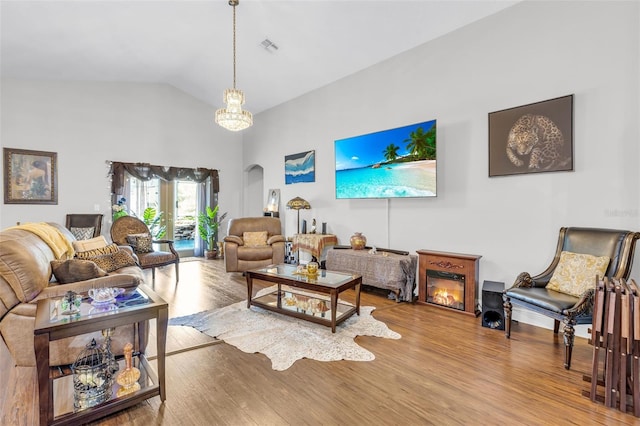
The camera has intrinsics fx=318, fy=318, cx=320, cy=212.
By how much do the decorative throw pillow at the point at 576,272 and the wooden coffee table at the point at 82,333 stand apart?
327 centimetres

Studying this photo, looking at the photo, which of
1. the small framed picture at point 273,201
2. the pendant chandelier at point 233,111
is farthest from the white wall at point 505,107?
the small framed picture at point 273,201

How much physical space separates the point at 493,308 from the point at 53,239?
4.58 metres

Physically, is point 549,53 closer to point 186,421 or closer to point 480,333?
point 480,333

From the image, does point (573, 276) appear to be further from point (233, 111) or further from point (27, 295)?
point (27, 295)

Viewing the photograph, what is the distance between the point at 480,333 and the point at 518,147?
2026mm

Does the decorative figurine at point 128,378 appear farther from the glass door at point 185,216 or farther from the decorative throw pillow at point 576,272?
the glass door at point 185,216

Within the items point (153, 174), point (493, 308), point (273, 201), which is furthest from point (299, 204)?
point (493, 308)

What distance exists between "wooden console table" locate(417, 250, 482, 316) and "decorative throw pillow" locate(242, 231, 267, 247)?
2.92m

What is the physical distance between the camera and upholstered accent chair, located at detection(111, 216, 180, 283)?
4910mm

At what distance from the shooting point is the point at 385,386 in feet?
7.33

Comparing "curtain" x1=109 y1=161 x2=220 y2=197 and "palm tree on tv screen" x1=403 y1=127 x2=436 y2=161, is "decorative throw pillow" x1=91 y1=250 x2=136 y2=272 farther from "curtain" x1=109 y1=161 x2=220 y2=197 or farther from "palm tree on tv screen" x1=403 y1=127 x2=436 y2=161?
"palm tree on tv screen" x1=403 y1=127 x2=436 y2=161

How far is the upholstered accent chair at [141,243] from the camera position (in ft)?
16.1

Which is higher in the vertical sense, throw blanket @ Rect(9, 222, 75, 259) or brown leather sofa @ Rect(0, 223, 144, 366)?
throw blanket @ Rect(9, 222, 75, 259)

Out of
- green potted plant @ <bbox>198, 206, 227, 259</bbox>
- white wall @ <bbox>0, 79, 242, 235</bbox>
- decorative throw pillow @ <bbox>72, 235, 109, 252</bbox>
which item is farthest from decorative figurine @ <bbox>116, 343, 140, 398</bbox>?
green potted plant @ <bbox>198, 206, 227, 259</bbox>
